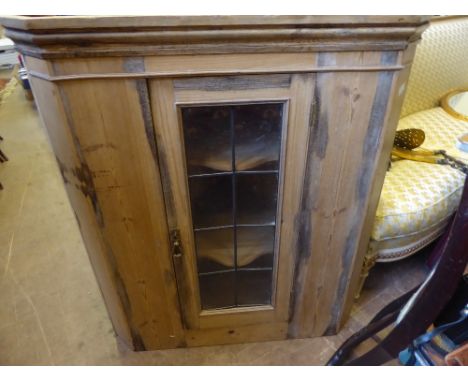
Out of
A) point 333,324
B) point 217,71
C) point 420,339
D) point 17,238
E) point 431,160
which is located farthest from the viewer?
point 17,238

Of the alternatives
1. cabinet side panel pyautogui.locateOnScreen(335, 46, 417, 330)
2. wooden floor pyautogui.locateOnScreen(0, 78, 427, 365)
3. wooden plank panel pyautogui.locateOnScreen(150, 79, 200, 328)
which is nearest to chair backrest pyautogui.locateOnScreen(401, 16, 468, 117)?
wooden floor pyautogui.locateOnScreen(0, 78, 427, 365)

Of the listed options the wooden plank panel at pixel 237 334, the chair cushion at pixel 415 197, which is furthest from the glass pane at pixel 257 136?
the wooden plank panel at pixel 237 334

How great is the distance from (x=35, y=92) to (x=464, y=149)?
5.76 feet

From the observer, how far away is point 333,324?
1416 mm

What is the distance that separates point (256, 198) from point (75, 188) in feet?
1.69

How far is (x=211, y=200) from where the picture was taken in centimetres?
102

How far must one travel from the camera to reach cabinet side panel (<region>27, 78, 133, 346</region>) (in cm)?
81

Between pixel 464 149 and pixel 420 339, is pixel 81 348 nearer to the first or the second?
pixel 420 339

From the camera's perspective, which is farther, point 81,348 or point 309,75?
point 81,348

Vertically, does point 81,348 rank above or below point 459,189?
below

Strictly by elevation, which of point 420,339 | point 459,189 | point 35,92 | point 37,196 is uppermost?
point 35,92

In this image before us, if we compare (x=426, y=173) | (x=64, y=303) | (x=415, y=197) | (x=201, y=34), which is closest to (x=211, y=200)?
(x=201, y=34)

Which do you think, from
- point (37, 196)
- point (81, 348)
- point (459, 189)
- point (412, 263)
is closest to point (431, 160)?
point (459, 189)

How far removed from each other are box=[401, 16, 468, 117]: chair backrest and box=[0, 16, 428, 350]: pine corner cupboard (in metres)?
1.14
